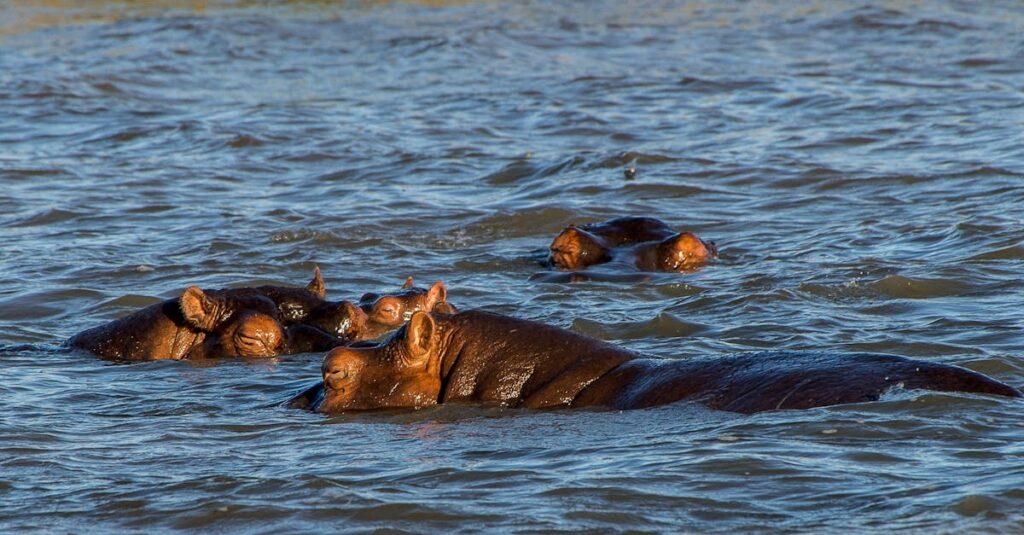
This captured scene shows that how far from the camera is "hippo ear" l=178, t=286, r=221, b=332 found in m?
8.69

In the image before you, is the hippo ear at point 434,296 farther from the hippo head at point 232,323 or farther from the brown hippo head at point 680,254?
the brown hippo head at point 680,254

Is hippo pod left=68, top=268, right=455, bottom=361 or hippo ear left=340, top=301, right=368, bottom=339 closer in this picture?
hippo pod left=68, top=268, right=455, bottom=361

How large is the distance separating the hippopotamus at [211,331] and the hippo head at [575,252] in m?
2.84

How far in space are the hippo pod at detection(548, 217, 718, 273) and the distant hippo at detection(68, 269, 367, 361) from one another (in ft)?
8.99

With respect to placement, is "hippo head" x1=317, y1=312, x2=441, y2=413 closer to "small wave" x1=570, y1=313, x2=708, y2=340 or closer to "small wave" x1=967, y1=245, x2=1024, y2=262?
"small wave" x1=570, y1=313, x2=708, y2=340

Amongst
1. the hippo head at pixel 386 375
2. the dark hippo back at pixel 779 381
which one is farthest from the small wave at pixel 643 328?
the hippo head at pixel 386 375

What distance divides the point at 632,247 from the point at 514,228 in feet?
6.68

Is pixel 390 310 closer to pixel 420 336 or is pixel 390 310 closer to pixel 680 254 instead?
pixel 420 336

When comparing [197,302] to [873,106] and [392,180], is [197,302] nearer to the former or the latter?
[392,180]

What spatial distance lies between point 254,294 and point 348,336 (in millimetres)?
576

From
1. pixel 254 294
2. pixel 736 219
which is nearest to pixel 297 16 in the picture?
pixel 736 219

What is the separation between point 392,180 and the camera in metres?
15.9

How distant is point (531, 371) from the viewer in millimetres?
6992

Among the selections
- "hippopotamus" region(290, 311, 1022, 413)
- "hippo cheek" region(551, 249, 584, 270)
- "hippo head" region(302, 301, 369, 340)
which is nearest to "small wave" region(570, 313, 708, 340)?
"hippo head" region(302, 301, 369, 340)
